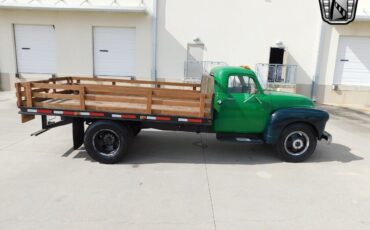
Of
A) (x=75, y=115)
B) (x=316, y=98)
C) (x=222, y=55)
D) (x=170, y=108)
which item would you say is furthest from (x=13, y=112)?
(x=316, y=98)

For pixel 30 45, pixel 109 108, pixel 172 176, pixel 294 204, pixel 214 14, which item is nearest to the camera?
pixel 294 204

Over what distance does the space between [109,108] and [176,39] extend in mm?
8638

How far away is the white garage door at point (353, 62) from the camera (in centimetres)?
1323

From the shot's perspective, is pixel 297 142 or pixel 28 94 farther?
pixel 297 142

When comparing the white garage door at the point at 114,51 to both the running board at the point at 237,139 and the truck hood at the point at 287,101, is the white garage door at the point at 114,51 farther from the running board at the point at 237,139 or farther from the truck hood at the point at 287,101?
the truck hood at the point at 287,101

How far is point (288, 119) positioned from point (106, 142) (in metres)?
3.63

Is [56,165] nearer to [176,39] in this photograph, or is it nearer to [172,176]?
[172,176]

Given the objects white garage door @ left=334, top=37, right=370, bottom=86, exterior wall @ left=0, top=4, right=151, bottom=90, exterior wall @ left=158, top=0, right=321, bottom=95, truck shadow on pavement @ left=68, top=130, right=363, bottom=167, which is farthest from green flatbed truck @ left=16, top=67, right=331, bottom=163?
white garage door @ left=334, top=37, right=370, bottom=86

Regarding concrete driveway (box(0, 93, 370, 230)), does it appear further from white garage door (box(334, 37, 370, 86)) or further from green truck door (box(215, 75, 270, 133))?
white garage door (box(334, 37, 370, 86))

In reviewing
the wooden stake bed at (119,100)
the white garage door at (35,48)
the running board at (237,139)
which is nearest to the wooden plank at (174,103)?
the wooden stake bed at (119,100)

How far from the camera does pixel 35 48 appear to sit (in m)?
13.9

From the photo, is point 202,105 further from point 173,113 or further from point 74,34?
point 74,34

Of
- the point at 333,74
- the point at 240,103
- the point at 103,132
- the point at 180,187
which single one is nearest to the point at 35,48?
the point at 103,132

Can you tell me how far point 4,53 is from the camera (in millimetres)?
13984
